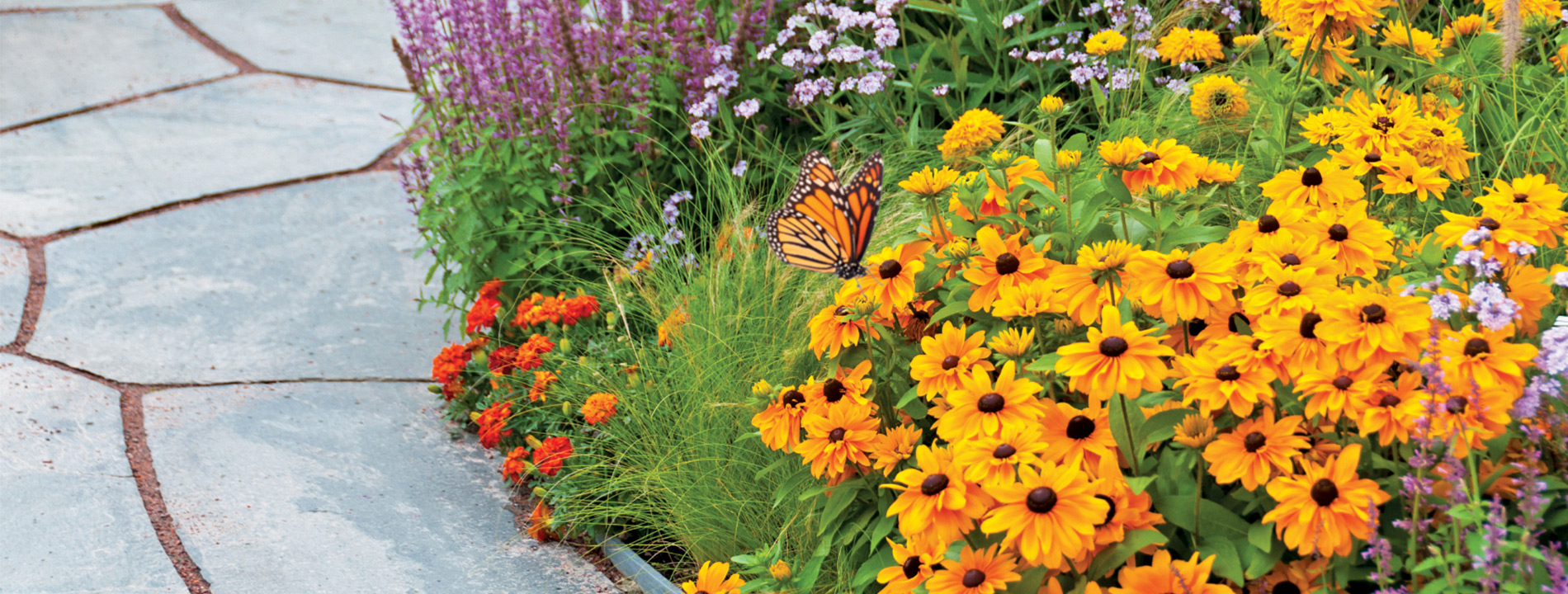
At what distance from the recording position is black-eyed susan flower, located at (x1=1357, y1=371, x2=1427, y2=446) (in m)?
1.25

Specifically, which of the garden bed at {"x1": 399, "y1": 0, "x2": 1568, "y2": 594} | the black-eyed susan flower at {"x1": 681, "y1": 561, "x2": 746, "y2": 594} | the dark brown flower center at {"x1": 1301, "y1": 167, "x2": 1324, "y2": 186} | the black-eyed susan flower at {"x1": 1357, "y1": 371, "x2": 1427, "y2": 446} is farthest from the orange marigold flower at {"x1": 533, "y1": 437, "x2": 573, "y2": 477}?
the black-eyed susan flower at {"x1": 1357, "y1": 371, "x2": 1427, "y2": 446}

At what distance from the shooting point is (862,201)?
2.09 metres

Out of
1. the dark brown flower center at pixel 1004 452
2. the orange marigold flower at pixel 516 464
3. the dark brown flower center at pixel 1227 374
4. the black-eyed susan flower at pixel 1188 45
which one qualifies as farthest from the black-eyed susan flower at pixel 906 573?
the black-eyed susan flower at pixel 1188 45

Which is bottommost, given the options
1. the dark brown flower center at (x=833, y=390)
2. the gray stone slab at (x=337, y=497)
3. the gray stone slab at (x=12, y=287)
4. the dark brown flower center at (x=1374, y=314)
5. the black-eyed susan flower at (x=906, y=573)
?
the gray stone slab at (x=337, y=497)

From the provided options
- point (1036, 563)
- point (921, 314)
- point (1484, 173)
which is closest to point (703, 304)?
point (921, 314)

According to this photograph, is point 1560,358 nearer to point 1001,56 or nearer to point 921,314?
point 921,314

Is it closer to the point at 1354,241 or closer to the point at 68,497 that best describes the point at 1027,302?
the point at 1354,241

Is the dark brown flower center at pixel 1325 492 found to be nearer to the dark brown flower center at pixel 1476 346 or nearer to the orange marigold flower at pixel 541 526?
the dark brown flower center at pixel 1476 346

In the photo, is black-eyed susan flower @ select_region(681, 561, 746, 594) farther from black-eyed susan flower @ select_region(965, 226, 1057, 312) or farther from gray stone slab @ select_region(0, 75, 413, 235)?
gray stone slab @ select_region(0, 75, 413, 235)

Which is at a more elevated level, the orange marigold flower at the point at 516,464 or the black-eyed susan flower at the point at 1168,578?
the black-eyed susan flower at the point at 1168,578

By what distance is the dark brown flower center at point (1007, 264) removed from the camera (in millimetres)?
1661

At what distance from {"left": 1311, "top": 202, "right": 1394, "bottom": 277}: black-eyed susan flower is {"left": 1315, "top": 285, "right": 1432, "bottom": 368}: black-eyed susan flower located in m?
0.22

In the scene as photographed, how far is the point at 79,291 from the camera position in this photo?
3439 millimetres

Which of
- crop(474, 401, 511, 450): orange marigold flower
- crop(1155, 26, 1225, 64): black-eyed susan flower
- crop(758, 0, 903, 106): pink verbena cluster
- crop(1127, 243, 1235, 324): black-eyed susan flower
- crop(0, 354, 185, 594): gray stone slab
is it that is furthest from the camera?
crop(758, 0, 903, 106): pink verbena cluster
